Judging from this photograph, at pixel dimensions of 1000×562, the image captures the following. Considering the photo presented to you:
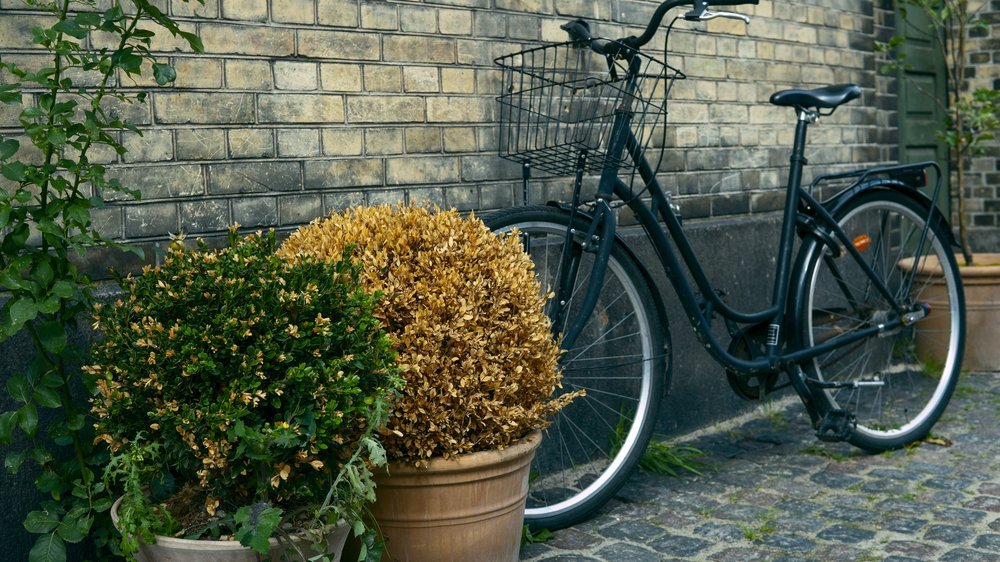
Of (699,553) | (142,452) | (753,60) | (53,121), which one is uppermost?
(753,60)

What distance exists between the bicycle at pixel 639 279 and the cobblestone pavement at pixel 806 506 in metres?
0.13

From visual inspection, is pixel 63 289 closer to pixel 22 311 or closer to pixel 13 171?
pixel 22 311

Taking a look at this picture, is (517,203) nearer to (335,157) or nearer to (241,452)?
(335,157)

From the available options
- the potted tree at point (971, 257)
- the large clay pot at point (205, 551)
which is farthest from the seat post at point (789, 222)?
the large clay pot at point (205, 551)

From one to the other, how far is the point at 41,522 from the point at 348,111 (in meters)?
1.55

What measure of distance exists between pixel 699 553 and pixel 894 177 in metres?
2.02

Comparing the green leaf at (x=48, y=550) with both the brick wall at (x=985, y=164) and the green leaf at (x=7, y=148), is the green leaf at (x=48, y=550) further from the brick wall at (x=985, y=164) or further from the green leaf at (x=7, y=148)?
the brick wall at (x=985, y=164)

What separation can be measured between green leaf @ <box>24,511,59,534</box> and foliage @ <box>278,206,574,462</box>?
30.7 inches

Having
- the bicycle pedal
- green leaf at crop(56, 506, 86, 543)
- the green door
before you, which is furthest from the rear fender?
green leaf at crop(56, 506, 86, 543)

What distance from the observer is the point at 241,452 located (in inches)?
88.7

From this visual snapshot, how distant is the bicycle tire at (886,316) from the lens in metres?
4.29

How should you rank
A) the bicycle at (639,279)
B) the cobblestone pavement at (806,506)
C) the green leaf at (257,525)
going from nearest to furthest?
the green leaf at (257,525) → the cobblestone pavement at (806,506) → the bicycle at (639,279)

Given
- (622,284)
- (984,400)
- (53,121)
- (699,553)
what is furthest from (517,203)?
(984,400)

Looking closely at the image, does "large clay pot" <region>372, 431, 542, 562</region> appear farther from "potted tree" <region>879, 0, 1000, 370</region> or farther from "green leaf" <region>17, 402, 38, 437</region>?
"potted tree" <region>879, 0, 1000, 370</region>
